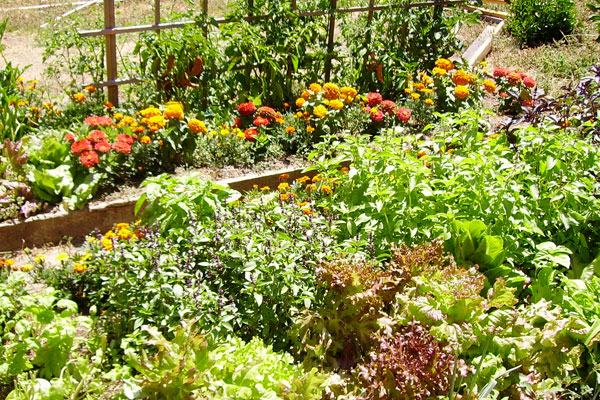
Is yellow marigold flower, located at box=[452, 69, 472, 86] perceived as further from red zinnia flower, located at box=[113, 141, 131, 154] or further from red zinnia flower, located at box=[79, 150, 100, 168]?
red zinnia flower, located at box=[79, 150, 100, 168]

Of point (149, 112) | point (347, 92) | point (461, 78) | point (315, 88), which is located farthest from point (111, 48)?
point (461, 78)

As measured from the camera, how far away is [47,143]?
4.68 metres

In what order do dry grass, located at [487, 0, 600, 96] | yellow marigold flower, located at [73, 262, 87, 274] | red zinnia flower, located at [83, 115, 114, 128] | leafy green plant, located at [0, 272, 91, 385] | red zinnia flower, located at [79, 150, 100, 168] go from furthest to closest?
dry grass, located at [487, 0, 600, 96] → red zinnia flower, located at [83, 115, 114, 128] → red zinnia flower, located at [79, 150, 100, 168] → yellow marigold flower, located at [73, 262, 87, 274] → leafy green plant, located at [0, 272, 91, 385]

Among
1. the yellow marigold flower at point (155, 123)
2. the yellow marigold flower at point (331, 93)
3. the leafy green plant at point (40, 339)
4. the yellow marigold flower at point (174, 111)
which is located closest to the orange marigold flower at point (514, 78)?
the yellow marigold flower at point (331, 93)

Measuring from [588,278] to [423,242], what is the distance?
0.97 metres

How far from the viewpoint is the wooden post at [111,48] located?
523 cm

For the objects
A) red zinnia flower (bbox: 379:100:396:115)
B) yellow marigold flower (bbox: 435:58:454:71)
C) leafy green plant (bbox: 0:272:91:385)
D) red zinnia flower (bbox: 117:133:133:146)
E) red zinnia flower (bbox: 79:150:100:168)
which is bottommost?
leafy green plant (bbox: 0:272:91:385)

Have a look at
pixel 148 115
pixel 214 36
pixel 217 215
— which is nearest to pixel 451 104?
pixel 214 36

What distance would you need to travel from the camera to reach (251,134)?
208 inches

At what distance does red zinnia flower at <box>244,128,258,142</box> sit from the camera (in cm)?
527

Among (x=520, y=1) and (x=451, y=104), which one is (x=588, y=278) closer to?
(x=451, y=104)

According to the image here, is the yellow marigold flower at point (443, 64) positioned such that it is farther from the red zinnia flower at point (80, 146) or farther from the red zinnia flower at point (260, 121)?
the red zinnia flower at point (80, 146)

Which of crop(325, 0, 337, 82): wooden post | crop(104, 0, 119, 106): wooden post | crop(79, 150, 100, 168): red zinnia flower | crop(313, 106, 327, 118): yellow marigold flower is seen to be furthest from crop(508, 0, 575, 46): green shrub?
crop(79, 150, 100, 168): red zinnia flower

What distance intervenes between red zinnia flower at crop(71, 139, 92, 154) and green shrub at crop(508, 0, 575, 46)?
6.23 m
